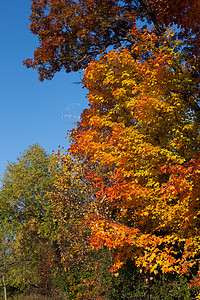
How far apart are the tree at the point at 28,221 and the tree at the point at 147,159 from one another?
7.61 meters

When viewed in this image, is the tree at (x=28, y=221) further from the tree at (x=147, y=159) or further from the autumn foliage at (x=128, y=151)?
the tree at (x=147, y=159)

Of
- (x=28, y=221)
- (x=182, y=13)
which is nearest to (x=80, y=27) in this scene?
(x=182, y=13)

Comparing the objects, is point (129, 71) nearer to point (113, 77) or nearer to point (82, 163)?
point (113, 77)

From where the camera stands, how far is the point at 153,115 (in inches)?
451

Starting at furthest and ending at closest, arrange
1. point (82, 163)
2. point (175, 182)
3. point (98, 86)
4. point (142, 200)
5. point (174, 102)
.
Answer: point (82, 163) → point (98, 86) → point (174, 102) → point (142, 200) → point (175, 182)

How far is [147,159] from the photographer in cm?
1121

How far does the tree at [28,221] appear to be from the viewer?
19.4 metres

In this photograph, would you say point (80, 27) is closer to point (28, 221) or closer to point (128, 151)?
point (128, 151)

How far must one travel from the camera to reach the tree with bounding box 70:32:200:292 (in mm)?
10164

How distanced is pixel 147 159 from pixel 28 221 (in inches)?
466

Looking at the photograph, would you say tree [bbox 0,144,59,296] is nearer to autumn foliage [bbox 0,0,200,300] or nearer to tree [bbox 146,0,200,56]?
autumn foliage [bbox 0,0,200,300]

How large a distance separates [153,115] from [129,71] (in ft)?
7.50

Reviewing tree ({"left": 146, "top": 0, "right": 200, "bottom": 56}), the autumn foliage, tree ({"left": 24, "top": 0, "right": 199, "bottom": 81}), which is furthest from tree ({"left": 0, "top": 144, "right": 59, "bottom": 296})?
tree ({"left": 146, "top": 0, "right": 200, "bottom": 56})

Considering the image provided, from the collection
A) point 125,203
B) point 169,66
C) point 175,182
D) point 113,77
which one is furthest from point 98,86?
point 175,182
